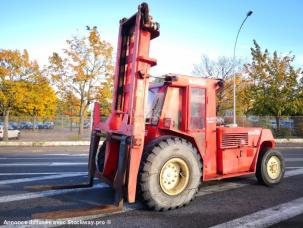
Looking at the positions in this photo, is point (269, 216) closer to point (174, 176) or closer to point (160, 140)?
point (174, 176)

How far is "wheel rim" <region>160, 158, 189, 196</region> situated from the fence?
20903mm

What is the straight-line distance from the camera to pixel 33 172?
9.04m

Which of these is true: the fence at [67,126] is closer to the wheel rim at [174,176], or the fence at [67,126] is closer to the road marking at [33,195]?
the road marking at [33,195]

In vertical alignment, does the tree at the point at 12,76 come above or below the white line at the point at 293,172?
above

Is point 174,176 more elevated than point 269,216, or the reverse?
point 174,176

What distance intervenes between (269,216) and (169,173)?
177cm

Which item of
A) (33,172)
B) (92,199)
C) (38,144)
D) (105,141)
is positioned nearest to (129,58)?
(105,141)

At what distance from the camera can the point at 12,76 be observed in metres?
24.1

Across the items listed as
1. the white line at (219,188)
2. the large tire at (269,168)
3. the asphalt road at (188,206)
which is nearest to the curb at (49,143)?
the asphalt road at (188,206)

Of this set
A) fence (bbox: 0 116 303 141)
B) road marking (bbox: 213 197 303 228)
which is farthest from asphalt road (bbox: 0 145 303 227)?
fence (bbox: 0 116 303 141)

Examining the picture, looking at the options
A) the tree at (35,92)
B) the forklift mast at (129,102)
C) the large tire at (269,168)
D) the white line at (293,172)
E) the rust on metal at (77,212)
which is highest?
the tree at (35,92)

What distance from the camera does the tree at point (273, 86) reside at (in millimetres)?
29925

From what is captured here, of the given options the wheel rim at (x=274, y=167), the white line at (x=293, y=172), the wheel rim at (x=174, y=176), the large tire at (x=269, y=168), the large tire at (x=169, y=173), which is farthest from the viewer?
the white line at (x=293, y=172)

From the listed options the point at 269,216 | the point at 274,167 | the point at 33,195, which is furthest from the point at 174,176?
the point at 274,167
